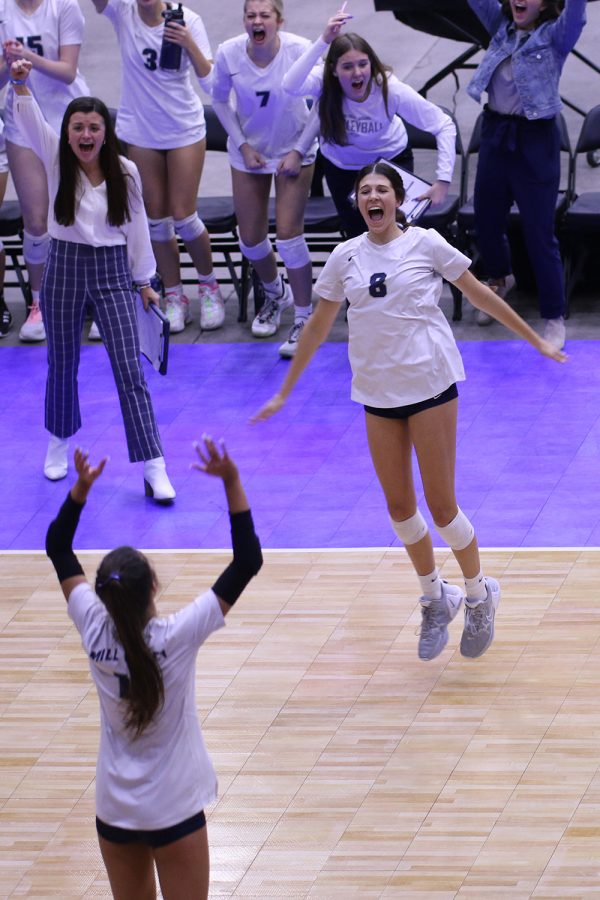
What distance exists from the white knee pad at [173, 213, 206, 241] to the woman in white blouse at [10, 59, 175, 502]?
5.94ft

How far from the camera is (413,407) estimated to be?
223 inches

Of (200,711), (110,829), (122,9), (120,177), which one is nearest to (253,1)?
(122,9)

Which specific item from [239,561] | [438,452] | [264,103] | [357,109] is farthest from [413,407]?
[264,103]

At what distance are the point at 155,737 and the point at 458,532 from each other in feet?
7.32

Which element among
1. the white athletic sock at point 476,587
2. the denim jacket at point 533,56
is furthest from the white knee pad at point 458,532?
the denim jacket at point 533,56

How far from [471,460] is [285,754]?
104 inches

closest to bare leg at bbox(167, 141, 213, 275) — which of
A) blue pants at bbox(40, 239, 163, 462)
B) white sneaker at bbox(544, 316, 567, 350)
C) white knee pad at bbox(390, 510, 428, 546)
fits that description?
blue pants at bbox(40, 239, 163, 462)

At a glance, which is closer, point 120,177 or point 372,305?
point 372,305

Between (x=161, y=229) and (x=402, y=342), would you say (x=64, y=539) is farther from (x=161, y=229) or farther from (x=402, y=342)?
(x=161, y=229)

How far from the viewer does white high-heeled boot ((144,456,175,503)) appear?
752 centimetres

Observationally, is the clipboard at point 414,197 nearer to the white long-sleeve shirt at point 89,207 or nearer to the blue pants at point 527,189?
the blue pants at point 527,189

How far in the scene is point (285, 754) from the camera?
544 centimetres

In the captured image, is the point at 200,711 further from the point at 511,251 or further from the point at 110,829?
the point at 511,251

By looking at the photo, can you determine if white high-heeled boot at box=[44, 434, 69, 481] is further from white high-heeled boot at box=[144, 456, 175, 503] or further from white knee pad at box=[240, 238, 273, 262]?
white knee pad at box=[240, 238, 273, 262]
